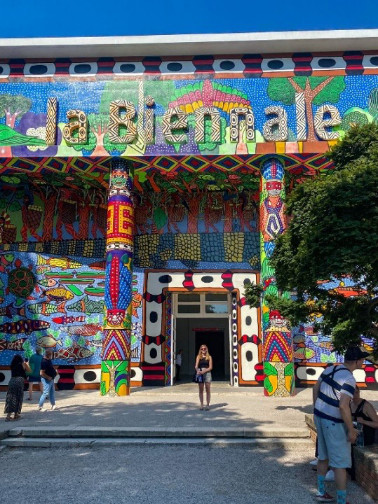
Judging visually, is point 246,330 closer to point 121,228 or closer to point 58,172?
point 121,228

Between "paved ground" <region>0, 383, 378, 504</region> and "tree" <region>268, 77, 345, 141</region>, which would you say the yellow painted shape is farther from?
"paved ground" <region>0, 383, 378, 504</region>

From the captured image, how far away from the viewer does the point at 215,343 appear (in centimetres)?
2211

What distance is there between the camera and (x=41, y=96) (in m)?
14.6

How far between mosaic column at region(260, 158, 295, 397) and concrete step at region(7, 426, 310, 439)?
17.7ft

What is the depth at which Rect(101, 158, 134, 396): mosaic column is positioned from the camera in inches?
516

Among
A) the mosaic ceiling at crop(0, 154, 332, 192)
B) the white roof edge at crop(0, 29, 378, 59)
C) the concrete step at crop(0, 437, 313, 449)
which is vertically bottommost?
the concrete step at crop(0, 437, 313, 449)

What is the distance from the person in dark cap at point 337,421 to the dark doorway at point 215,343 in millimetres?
17095

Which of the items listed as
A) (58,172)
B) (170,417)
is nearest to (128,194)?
(58,172)

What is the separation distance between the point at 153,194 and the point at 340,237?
11.7 meters

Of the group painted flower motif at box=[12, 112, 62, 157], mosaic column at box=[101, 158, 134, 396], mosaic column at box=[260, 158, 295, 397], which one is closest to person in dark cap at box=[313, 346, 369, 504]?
mosaic column at box=[260, 158, 295, 397]

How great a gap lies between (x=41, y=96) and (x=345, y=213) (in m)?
12.0

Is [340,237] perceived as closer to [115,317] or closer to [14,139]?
[115,317]

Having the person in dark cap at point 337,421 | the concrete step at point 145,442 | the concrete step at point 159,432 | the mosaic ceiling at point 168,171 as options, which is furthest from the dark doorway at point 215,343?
the person in dark cap at point 337,421

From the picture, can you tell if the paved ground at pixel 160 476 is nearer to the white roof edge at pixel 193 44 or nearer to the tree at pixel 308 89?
the tree at pixel 308 89
